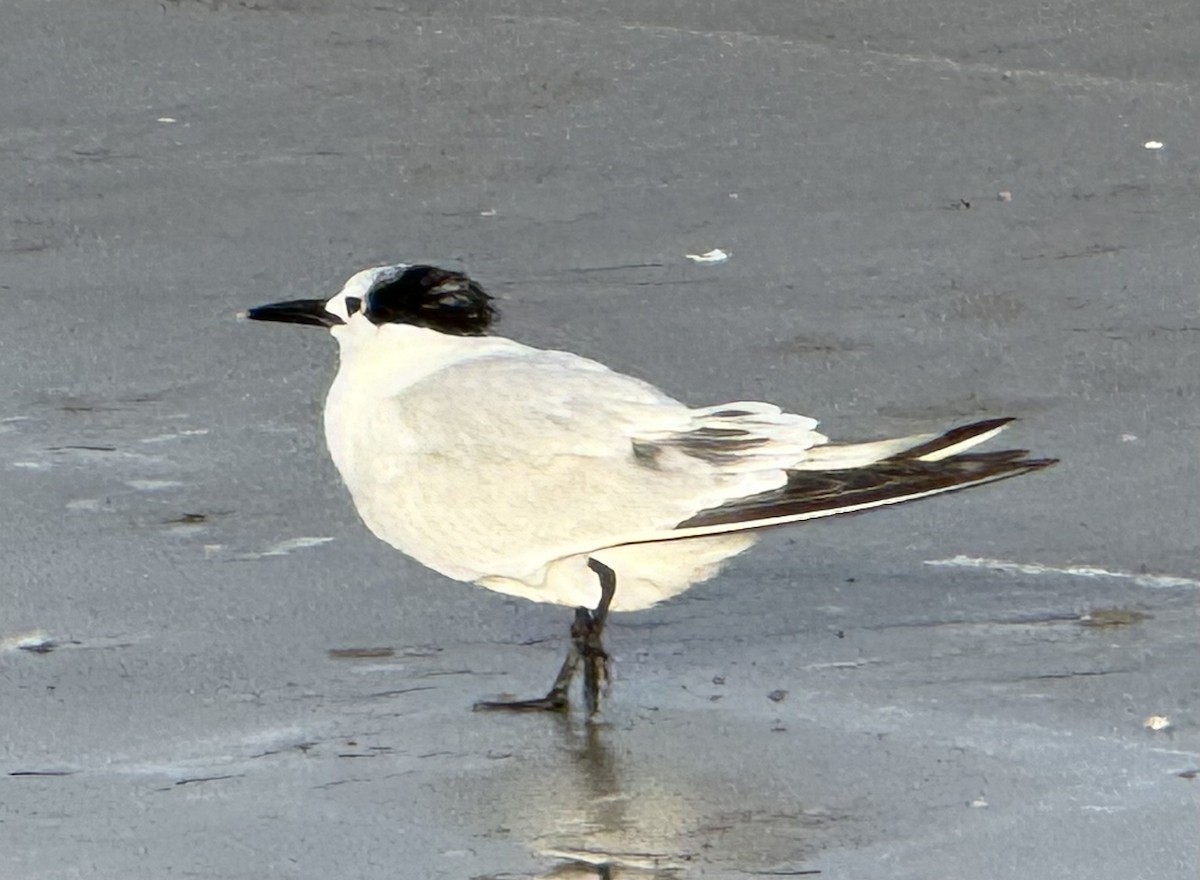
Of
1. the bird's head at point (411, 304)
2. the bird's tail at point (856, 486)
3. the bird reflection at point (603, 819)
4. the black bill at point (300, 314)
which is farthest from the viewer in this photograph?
the black bill at point (300, 314)

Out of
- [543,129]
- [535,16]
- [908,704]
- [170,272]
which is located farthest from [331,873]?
[535,16]

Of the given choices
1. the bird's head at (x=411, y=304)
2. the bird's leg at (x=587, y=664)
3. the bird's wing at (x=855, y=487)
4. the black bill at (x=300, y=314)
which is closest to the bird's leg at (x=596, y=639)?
the bird's leg at (x=587, y=664)

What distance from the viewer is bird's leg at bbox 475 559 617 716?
5305 millimetres

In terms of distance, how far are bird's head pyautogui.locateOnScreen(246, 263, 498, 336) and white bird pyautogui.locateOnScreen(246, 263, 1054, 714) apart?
139 mm

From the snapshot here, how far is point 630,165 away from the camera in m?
9.38

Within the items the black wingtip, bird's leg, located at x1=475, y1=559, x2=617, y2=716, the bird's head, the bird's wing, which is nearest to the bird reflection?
bird's leg, located at x1=475, y1=559, x2=617, y2=716

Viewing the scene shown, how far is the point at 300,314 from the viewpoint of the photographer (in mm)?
5859

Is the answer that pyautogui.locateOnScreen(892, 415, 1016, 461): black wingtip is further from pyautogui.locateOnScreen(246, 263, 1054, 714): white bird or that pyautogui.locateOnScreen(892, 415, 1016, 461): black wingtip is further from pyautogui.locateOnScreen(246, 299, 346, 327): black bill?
pyautogui.locateOnScreen(246, 299, 346, 327): black bill

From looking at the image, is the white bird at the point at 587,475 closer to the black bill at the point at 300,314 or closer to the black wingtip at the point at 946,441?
the black wingtip at the point at 946,441

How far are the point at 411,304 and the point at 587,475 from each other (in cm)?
65

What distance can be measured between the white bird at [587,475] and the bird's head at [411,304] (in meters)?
0.14

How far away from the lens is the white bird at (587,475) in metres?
5.24

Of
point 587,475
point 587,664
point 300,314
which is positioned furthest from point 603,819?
point 300,314

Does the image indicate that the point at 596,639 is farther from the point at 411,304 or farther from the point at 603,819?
the point at 411,304
